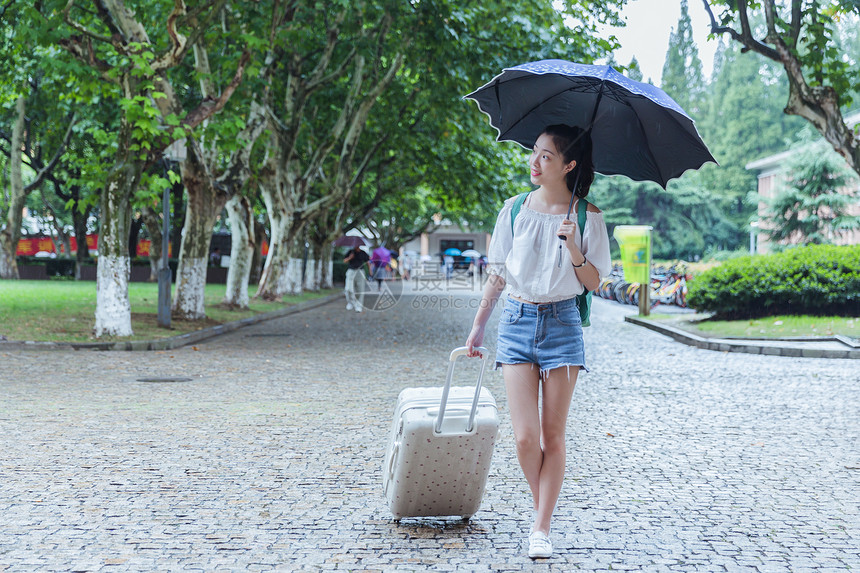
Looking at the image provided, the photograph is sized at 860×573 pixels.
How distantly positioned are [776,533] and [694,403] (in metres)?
4.26

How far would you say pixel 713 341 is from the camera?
47.0ft

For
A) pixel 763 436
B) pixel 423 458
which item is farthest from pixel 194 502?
pixel 763 436

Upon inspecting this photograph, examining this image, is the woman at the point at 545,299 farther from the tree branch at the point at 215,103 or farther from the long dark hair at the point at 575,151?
the tree branch at the point at 215,103

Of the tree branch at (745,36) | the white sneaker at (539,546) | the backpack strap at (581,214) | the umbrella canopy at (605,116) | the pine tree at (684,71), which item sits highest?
the pine tree at (684,71)

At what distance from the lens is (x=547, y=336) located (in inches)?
153

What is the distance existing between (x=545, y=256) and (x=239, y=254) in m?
17.9

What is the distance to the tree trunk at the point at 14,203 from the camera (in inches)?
1271

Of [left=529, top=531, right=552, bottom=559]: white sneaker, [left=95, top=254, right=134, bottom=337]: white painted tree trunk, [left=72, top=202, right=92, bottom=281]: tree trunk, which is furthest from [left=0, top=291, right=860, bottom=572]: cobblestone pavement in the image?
[left=72, top=202, right=92, bottom=281]: tree trunk

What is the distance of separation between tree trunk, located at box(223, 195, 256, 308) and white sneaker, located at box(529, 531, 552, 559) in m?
17.8

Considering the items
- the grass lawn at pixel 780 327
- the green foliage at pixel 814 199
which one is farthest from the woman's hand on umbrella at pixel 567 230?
the green foliage at pixel 814 199

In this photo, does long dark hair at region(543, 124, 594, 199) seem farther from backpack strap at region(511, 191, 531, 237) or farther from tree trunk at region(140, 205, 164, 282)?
tree trunk at region(140, 205, 164, 282)

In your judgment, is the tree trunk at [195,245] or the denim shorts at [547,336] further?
the tree trunk at [195,245]

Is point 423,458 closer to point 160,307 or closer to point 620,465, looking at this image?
point 620,465

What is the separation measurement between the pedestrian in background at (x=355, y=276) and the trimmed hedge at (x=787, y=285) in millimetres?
8539
